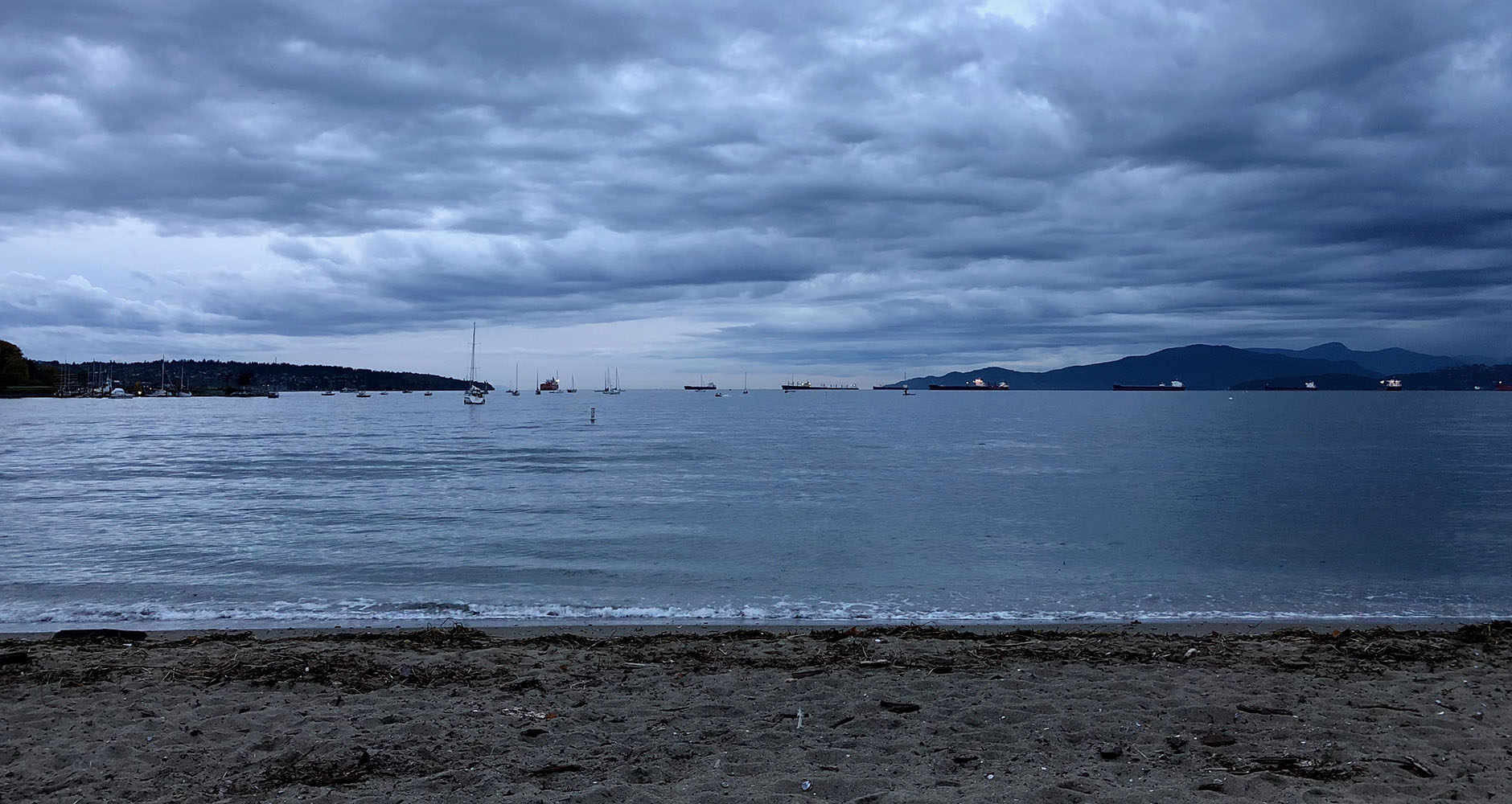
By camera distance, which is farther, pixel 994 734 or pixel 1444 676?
pixel 1444 676

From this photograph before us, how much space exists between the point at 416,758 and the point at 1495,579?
Result: 1812cm

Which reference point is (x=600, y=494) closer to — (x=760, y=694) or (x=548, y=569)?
(x=548, y=569)

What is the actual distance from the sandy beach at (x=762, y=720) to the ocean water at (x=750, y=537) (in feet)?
10.2

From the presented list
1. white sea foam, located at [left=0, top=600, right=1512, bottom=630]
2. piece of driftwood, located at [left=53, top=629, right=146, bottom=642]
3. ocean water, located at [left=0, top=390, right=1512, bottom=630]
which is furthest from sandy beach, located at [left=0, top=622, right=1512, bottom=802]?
ocean water, located at [left=0, top=390, right=1512, bottom=630]

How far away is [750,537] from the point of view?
65.4 ft

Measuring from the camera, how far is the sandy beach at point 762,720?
5.72 meters

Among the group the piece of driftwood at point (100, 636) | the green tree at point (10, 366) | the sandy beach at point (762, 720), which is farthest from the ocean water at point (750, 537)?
the green tree at point (10, 366)

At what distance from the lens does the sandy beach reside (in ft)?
18.8

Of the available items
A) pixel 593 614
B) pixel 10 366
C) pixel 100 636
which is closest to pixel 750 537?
pixel 593 614

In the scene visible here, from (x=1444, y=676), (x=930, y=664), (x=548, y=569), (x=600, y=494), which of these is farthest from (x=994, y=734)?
(x=600, y=494)

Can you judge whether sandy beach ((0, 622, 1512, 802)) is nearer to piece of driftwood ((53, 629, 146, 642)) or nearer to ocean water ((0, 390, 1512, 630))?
piece of driftwood ((53, 629, 146, 642))

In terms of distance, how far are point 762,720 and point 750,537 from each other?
12.8 meters

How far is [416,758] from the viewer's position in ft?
20.4

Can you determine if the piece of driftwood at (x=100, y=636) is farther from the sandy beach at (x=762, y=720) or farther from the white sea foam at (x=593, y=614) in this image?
the white sea foam at (x=593, y=614)
